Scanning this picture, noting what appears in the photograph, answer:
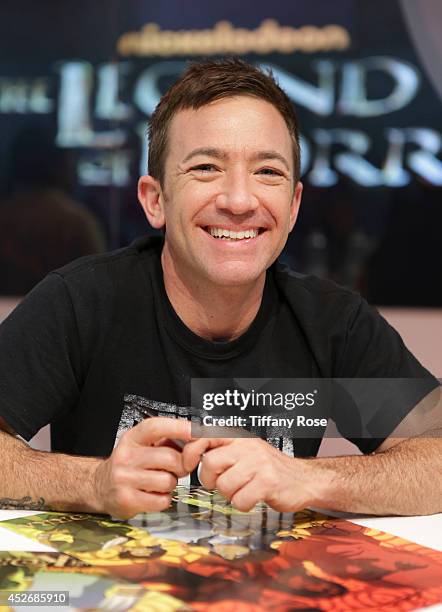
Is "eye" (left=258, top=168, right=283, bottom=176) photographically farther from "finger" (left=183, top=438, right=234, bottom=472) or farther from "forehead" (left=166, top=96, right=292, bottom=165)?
"finger" (left=183, top=438, right=234, bottom=472)

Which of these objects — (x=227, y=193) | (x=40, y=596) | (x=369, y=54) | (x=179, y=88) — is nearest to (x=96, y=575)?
(x=40, y=596)

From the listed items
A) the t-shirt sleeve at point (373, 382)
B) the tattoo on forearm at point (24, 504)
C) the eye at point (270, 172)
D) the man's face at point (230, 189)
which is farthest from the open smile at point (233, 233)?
the tattoo on forearm at point (24, 504)

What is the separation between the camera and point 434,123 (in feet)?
10.3

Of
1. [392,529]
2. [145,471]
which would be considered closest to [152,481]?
[145,471]

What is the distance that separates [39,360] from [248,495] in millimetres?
492

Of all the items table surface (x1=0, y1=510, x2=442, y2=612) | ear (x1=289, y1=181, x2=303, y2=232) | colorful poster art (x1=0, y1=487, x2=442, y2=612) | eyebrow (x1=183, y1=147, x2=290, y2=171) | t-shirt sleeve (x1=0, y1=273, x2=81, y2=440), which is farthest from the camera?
ear (x1=289, y1=181, x2=303, y2=232)

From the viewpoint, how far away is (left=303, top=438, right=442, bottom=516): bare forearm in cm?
122

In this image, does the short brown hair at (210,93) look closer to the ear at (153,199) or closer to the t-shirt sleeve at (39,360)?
the ear at (153,199)

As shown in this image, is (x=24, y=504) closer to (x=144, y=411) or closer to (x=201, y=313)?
(x=144, y=411)

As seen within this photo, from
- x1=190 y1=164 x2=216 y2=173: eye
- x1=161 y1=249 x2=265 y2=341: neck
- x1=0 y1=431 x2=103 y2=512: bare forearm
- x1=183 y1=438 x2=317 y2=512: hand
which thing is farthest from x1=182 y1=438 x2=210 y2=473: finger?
x1=190 y1=164 x2=216 y2=173: eye

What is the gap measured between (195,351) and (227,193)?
11.8 inches

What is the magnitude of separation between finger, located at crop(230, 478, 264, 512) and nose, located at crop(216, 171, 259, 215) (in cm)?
54

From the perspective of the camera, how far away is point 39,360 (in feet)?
4.69

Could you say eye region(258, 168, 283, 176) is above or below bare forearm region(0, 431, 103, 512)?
above
